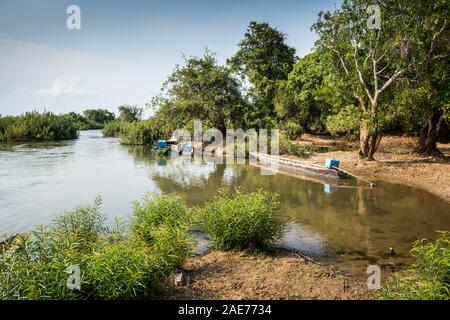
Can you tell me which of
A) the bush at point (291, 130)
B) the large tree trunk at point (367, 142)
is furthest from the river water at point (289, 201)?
the bush at point (291, 130)

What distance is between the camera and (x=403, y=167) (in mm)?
18844

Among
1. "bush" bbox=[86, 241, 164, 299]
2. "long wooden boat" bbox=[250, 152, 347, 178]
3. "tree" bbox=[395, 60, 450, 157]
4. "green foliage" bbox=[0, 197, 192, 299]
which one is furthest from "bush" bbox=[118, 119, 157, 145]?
"bush" bbox=[86, 241, 164, 299]

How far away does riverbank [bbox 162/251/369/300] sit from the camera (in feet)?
18.5

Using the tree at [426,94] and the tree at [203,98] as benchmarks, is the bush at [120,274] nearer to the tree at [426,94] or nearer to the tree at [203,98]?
the tree at [426,94]

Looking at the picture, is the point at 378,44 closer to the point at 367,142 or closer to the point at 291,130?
the point at 367,142

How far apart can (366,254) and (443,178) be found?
10.1 m

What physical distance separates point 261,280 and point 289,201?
777 cm

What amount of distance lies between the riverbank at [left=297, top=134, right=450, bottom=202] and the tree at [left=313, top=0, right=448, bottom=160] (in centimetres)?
124

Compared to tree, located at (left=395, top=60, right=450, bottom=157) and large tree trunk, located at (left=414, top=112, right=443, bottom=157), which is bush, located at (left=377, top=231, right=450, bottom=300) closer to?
tree, located at (left=395, top=60, right=450, bottom=157)

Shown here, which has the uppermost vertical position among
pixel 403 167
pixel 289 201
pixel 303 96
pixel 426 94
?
pixel 303 96

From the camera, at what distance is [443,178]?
627 inches

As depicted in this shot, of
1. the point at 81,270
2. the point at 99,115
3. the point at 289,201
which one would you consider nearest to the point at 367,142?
the point at 289,201

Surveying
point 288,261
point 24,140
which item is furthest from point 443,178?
point 24,140
